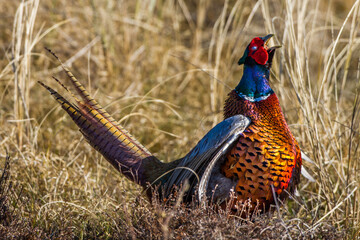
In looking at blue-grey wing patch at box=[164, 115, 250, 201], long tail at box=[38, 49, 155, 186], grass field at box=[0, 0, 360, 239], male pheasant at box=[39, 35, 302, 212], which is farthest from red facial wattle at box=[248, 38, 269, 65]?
long tail at box=[38, 49, 155, 186]

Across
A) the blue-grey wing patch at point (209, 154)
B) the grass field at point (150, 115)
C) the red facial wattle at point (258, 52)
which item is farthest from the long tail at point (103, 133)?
the red facial wattle at point (258, 52)

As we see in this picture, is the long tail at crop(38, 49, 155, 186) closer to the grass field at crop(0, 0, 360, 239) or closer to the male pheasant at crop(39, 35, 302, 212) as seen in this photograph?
the male pheasant at crop(39, 35, 302, 212)

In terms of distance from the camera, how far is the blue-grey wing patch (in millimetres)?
2557

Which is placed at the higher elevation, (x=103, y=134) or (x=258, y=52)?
(x=258, y=52)

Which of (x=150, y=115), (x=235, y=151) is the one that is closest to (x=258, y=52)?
(x=235, y=151)

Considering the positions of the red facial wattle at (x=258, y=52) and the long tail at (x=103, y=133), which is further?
the long tail at (x=103, y=133)

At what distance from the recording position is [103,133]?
9.25 feet

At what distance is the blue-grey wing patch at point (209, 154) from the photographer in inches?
101

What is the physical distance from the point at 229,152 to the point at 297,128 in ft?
3.71

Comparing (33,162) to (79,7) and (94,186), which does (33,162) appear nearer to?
(94,186)

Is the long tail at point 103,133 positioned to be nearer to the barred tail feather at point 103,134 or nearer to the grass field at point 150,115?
the barred tail feather at point 103,134

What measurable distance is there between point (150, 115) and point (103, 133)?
1823mm

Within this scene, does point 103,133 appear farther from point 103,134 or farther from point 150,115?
point 150,115

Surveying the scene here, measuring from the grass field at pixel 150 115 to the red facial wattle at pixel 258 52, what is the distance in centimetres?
48
